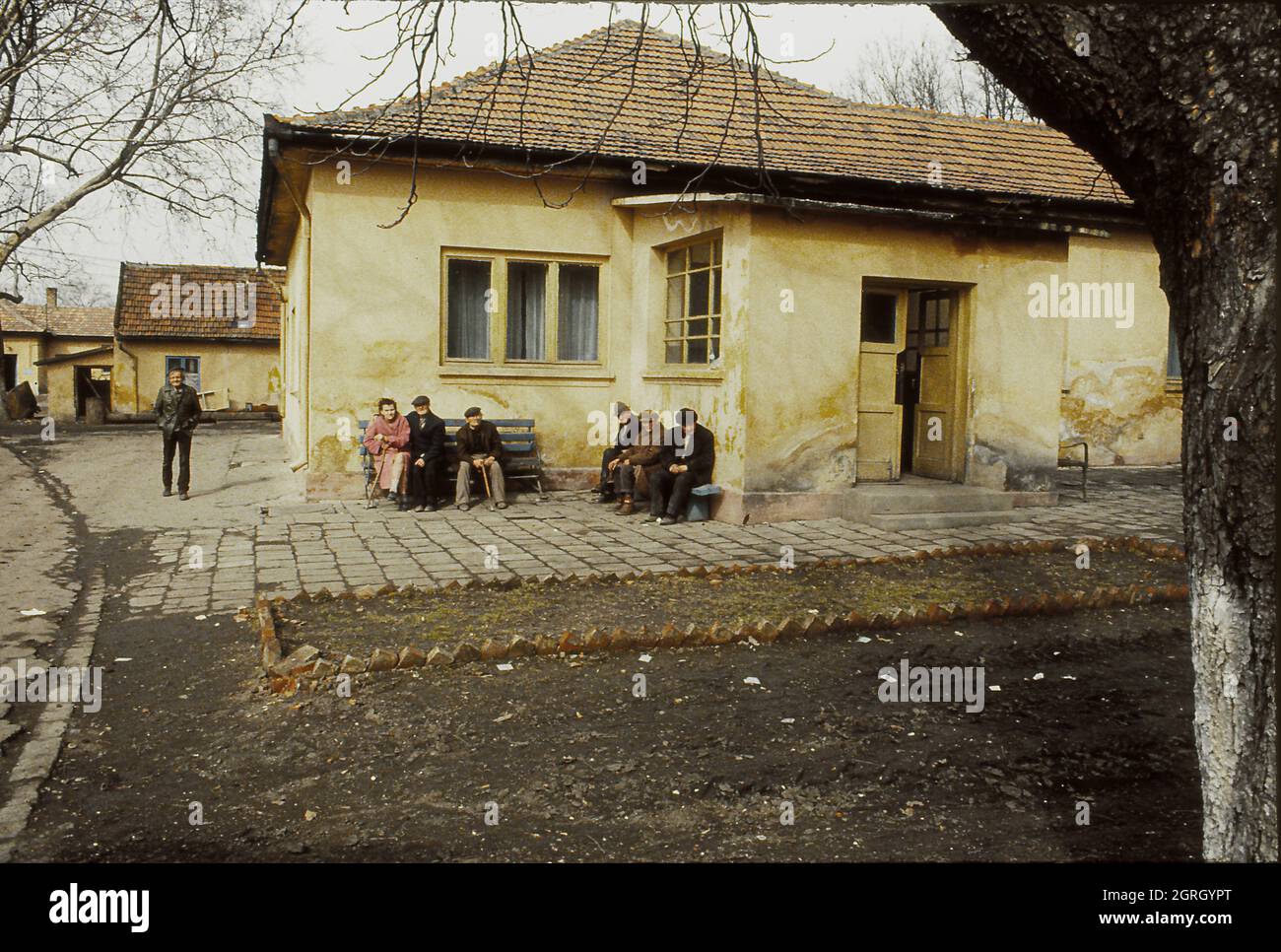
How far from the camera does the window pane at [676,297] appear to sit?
44.0 feet

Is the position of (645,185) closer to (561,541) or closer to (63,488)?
(561,541)

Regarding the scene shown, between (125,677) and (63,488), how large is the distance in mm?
10650

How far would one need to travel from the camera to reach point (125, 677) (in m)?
6.09

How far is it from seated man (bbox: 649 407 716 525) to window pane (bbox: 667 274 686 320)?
2.04 m

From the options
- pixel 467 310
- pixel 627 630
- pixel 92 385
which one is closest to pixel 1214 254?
pixel 627 630

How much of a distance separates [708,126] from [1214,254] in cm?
1246

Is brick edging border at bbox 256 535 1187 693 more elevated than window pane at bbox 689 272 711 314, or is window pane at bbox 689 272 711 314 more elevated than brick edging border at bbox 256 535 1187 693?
window pane at bbox 689 272 711 314

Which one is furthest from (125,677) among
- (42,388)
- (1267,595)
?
(42,388)

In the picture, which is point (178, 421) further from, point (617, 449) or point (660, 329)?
point (660, 329)

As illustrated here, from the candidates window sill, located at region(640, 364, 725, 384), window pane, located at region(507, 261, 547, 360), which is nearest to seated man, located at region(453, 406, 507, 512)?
window pane, located at region(507, 261, 547, 360)

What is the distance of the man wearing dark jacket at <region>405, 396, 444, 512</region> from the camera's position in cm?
1242

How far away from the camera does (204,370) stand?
41.2 m

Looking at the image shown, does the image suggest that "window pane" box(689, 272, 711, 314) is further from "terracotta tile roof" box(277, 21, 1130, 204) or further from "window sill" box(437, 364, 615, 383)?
"window sill" box(437, 364, 615, 383)

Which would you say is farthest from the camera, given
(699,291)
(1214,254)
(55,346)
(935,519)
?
(55,346)
